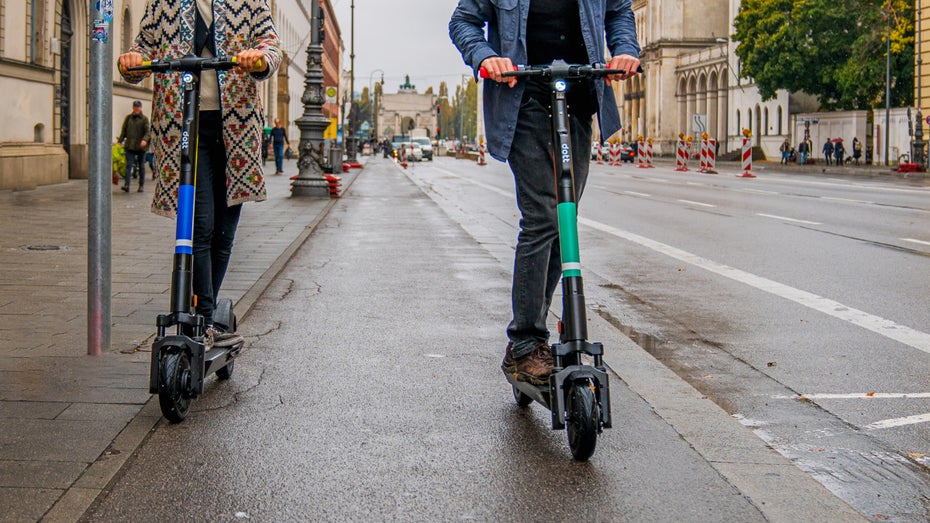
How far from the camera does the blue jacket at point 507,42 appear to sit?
450cm

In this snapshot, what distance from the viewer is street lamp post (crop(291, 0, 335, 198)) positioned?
22.6m

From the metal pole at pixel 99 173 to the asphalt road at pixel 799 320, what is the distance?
2825mm

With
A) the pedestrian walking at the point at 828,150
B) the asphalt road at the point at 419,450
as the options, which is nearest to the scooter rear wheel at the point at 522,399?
the asphalt road at the point at 419,450

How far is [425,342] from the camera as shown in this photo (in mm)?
6504

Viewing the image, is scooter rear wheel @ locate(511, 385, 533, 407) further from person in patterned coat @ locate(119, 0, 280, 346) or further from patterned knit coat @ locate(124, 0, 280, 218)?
patterned knit coat @ locate(124, 0, 280, 218)

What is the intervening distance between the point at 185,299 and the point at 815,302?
5.13m

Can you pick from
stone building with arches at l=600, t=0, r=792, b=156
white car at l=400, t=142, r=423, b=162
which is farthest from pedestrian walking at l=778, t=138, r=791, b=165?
white car at l=400, t=142, r=423, b=162

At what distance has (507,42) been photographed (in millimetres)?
4531

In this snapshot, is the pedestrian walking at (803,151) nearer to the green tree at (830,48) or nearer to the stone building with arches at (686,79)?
the green tree at (830,48)

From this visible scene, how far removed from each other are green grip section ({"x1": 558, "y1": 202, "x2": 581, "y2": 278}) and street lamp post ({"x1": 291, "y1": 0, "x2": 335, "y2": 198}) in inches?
734

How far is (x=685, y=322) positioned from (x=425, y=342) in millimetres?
1958

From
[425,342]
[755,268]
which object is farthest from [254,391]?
[755,268]

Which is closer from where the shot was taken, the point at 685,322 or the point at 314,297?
the point at 685,322

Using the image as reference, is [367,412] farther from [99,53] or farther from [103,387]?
[99,53]
